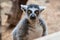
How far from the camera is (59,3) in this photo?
6.04m

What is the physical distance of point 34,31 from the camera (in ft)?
9.70

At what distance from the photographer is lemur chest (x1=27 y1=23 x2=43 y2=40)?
2.92 m

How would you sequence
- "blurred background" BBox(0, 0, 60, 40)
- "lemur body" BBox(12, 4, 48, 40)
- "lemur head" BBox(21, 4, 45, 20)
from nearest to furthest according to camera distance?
"lemur head" BBox(21, 4, 45, 20) → "lemur body" BBox(12, 4, 48, 40) → "blurred background" BBox(0, 0, 60, 40)

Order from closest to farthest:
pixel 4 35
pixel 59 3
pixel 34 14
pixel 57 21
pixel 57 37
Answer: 1. pixel 57 37
2. pixel 34 14
3. pixel 4 35
4. pixel 57 21
5. pixel 59 3

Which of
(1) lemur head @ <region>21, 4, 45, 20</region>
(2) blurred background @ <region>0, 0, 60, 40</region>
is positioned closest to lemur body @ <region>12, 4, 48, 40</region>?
(1) lemur head @ <region>21, 4, 45, 20</region>

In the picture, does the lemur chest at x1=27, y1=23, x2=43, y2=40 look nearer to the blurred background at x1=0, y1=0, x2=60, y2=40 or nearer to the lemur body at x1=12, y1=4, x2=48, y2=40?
the lemur body at x1=12, y1=4, x2=48, y2=40

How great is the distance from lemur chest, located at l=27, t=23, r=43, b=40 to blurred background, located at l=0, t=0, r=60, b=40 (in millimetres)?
1091

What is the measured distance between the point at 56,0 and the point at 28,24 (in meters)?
3.48

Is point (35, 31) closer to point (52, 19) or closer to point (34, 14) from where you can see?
point (34, 14)

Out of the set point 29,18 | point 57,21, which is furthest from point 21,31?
point 57,21

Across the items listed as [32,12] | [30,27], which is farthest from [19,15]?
[32,12]

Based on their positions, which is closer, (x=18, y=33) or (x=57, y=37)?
(x=57, y=37)

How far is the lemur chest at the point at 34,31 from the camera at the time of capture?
115 inches

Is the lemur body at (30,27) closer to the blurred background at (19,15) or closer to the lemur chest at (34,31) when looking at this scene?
the lemur chest at (34,31)
